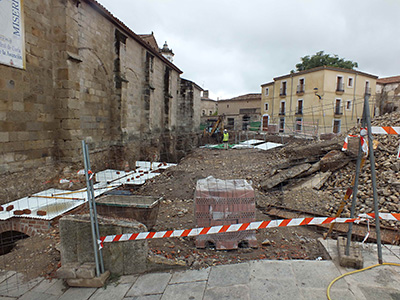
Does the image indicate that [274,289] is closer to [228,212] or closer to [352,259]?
[352,259]

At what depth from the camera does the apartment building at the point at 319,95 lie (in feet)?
87.9

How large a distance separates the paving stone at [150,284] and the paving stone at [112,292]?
94 mm

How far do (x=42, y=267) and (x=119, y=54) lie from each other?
35.0ft

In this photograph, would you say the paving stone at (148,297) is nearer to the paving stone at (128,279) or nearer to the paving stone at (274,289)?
the paving stone at (128,279)

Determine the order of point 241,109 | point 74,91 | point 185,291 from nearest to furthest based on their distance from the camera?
1. point 185,291
2. point 74,91
3. point 241,109

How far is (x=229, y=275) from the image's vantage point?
3400 mm

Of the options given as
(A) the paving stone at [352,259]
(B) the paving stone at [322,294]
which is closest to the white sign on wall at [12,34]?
(B) the paving stone at [322,294]

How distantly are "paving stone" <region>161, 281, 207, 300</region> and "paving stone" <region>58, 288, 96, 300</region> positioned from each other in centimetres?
106

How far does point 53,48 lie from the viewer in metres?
8.32

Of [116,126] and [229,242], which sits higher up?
[116,126]

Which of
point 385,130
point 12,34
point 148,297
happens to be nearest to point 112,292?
point 148,297

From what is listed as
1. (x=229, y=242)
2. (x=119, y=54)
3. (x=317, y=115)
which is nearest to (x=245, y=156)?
(x=119, y=54)

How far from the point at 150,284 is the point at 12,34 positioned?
300 inches

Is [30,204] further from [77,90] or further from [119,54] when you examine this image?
[119,54]
